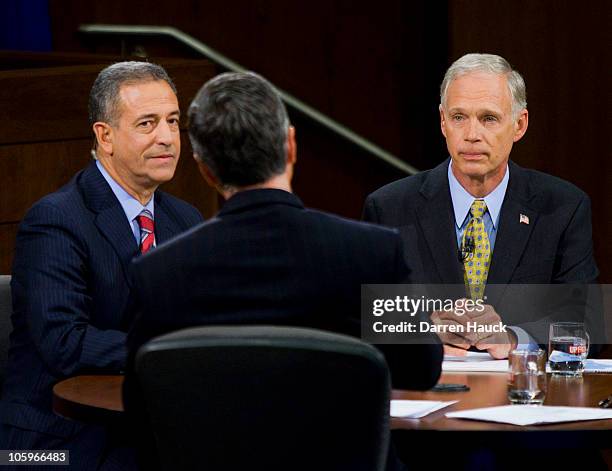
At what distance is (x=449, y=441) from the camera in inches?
89.0

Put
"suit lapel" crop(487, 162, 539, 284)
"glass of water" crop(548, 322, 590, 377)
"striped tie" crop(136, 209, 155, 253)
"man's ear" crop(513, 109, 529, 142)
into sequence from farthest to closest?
1. "man's ear" crop(513, 109, 529, 142)
2. "suit lapel" crop(487, 162, 539, 284)
3. "striped tie" crop(136, 209, 155, 253)
4. "glass of water" crop(548, 322, 590, 377)

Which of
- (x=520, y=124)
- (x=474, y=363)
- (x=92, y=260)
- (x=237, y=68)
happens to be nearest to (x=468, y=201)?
(x=520, y=124)

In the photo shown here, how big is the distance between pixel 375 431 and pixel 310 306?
248mm

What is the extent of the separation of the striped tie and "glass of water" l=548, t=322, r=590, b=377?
1100mm

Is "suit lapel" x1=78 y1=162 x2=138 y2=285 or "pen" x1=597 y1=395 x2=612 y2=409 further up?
"suit lapel" x1=78 y1=162 x2=138 y2=285

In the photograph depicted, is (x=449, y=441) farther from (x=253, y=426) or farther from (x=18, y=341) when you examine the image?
(x=18, y=341)

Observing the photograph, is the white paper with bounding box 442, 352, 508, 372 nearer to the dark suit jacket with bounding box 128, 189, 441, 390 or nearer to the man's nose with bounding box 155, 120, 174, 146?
the dark suit jacket with bounding box 128, 189, 441, 390

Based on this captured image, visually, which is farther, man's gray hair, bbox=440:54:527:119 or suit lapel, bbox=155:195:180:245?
man's gray hair, bbox=440:54:527:119

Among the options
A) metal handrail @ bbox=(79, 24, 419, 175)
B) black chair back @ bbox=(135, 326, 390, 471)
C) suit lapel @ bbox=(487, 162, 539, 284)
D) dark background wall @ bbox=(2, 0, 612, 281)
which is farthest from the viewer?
dark background wall @ bbox=(2, 0, 612, 281)

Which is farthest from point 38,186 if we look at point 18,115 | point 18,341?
point 18,341

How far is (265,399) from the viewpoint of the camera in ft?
6.29

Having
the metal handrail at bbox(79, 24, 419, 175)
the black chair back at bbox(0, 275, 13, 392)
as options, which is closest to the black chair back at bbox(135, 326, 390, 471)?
the black chair back at bbox(0, 275, 13, 392)

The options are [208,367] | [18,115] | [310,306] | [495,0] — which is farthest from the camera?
[495,0]

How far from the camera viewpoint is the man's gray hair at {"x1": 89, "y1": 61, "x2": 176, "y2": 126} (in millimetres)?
3230
